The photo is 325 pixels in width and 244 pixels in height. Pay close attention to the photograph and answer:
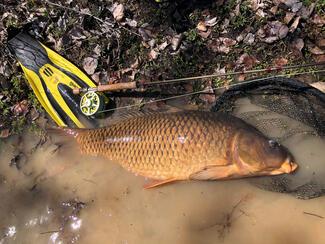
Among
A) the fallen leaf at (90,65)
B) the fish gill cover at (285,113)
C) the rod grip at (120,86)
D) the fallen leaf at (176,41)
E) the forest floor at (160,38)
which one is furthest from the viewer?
the fallen leaf at (90,65)

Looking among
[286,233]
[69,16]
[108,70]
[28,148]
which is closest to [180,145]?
[286,233]

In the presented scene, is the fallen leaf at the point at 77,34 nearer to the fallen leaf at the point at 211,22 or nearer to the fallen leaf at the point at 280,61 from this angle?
the fallen leaf at the point at 211,22

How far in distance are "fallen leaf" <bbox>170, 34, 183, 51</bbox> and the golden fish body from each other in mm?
822

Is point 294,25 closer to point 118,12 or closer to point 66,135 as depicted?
point 118,12

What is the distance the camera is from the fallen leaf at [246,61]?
3.53 m

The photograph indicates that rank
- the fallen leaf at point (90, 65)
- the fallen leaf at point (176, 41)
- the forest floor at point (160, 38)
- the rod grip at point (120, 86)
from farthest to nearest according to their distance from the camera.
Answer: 1. the fallen leaf at point (90, 65)
2. the fallen leaf at point (176, 41)
3. the forest floor at point (160, 38)
4. the rod grip at point (120, 86)

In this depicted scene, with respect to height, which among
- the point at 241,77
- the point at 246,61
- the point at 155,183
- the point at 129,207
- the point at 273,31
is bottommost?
the point at 129,207

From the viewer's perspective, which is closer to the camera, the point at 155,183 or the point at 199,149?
the point at 199,149

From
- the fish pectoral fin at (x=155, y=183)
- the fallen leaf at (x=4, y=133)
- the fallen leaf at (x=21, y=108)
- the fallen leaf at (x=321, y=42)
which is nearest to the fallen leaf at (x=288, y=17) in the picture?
the fallen leaf at (x=321, y=42)

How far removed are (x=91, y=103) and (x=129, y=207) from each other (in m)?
0.90

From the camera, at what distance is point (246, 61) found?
3.54 metres

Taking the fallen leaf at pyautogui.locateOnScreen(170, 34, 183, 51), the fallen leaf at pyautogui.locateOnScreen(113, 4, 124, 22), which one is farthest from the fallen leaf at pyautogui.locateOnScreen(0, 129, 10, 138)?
the fallen leaf at pyautogui.locateOnScreen(170, 34, 183, 51)

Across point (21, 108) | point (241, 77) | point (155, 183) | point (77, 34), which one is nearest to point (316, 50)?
point (241, 77)

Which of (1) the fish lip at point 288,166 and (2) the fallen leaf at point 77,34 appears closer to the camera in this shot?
(1) the fish lip at point 288,166
